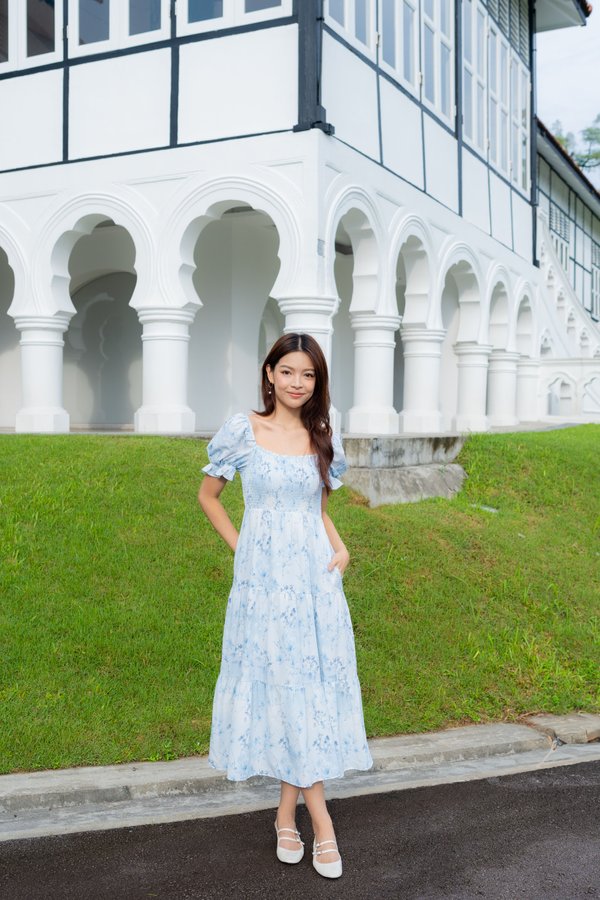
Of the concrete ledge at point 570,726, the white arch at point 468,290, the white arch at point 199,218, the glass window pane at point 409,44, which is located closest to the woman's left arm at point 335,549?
the concrete ledge at point 570,726

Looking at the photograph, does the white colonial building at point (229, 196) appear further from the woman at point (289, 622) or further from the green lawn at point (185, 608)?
the woman at point (289, 622)

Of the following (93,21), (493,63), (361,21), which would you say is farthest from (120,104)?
(493,63)

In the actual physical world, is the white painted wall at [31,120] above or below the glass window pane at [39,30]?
below

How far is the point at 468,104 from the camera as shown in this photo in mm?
17344

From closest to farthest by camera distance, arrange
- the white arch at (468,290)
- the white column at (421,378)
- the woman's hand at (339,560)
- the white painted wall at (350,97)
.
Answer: the woman's hand at (339,560)
the white painted wall at (350,97)
the white column at (421,378)
the white arch at (468,290)

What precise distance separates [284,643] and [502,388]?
662 inches

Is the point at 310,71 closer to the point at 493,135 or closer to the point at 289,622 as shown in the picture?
the point at 493,135

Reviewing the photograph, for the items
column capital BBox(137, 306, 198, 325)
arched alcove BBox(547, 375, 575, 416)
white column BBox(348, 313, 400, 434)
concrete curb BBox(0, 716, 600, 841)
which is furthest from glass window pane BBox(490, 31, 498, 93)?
concrete curb BBox(0, 716, 600, 841)

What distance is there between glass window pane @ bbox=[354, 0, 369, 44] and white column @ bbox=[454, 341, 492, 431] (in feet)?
20.4

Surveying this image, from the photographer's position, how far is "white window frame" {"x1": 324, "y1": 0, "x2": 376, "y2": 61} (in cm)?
1212

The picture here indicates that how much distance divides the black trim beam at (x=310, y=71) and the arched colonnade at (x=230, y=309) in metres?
0.92

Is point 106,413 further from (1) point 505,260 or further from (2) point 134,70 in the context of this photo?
(1) point 505,260

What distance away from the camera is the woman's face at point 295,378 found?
12.4ft

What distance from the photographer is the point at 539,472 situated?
1166cm
